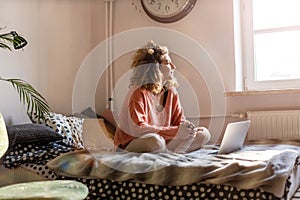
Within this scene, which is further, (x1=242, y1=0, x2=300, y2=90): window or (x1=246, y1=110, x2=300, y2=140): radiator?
(x1=242, y1=0, x2=300, y2=90): window

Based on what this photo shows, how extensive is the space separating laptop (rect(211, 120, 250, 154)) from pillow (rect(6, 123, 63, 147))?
96 cm

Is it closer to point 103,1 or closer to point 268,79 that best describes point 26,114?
point 103,1

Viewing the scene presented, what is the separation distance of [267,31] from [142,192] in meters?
1.88

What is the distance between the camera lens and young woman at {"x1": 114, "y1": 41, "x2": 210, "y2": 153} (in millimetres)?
2196

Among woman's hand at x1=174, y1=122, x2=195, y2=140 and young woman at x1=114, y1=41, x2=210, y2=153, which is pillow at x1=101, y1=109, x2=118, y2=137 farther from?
woman's hand at x1=174, y1=122, x2=195, y2=140

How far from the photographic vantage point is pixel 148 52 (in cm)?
250

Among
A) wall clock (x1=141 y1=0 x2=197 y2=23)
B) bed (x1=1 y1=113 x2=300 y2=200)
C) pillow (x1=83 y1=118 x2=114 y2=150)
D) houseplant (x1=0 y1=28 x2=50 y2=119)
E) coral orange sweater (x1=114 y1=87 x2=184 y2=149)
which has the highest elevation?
wall clock (x1=141 y1=0 x2=197 y2=23)

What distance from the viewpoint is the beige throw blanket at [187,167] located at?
1650 millimetres

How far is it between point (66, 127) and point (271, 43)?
5.64 feet

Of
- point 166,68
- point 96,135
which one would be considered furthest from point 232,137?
point 96,135

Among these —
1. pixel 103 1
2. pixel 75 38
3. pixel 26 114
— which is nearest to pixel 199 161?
pixel 26 114

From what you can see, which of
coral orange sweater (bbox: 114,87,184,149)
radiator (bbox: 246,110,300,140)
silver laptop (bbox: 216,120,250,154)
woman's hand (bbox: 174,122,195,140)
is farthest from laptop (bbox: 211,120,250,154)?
radiator (bbox: 246,110,300,140)

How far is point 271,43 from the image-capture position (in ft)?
10.3

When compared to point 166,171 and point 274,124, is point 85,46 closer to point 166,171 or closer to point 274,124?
point 274,124
